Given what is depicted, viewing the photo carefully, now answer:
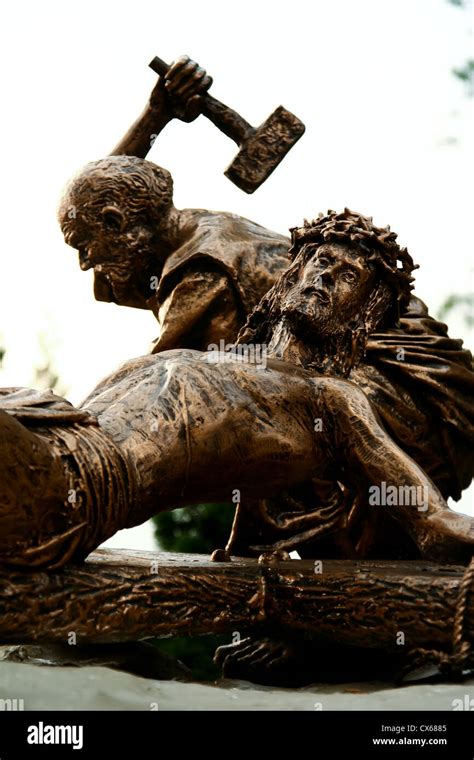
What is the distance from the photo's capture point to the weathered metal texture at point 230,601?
387 centimetres

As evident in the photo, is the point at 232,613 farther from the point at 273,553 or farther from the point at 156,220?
the point at 156,220

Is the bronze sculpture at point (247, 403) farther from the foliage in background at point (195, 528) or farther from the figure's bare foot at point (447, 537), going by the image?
the foliage in background at point (195, 528)

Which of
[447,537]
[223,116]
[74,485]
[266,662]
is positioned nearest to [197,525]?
[223,116]

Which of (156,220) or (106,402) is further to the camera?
(156,220)

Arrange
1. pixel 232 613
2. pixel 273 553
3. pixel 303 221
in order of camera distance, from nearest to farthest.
A: pixel 232 613 < pixel 273 553 < pixel 303 221

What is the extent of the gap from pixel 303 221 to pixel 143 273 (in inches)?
44.1

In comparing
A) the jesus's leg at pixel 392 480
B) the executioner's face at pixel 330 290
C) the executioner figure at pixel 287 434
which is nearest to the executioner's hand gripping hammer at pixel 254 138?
the executioner figure at pixel 287 434

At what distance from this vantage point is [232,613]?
13.9 feet

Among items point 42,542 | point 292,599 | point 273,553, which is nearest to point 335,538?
point 273,553

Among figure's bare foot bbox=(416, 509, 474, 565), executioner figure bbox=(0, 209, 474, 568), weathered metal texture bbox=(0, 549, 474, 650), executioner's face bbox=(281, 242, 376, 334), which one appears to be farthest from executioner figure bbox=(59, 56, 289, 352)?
figure's bare foot bbox=(416, 509, 474, 565)

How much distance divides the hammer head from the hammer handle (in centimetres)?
3

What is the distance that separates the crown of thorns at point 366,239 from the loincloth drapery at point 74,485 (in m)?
1.22

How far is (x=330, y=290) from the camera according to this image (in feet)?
15.7

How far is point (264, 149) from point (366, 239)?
4.50 feet
